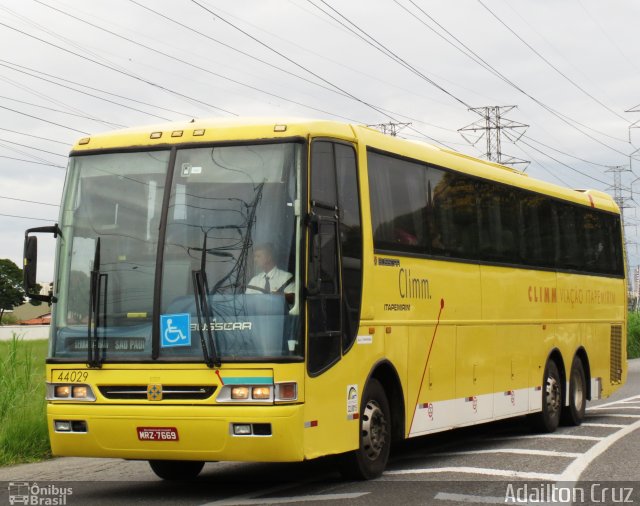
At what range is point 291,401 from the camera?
1044 cm

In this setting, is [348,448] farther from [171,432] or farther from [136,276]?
[136,276]

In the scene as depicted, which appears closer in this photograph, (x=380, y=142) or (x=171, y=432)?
(x=171, y=432)

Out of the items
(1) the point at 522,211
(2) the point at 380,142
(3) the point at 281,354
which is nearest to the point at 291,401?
(3) the point at 281,354

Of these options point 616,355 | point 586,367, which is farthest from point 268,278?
point 616,355

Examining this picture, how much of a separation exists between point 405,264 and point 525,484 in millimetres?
2813

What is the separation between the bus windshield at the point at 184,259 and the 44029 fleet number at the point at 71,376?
141 mm

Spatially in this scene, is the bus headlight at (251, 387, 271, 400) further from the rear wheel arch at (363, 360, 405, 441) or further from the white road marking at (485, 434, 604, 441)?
the white road marking at (485, 434, 604, 441)

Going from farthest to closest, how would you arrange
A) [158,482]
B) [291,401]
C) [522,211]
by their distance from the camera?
[522,211] → [158,482] → [291,401]

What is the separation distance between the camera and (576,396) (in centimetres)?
1892

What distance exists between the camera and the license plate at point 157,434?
→ 34.8 feet

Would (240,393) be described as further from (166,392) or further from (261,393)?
(166,392)

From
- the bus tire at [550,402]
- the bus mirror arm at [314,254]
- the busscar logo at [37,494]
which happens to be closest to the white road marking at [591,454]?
the bus tire at [550,402]

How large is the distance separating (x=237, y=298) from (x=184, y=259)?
2.08 feet

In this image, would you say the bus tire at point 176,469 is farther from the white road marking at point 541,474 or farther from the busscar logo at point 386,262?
the busscar logo at point 386,262
